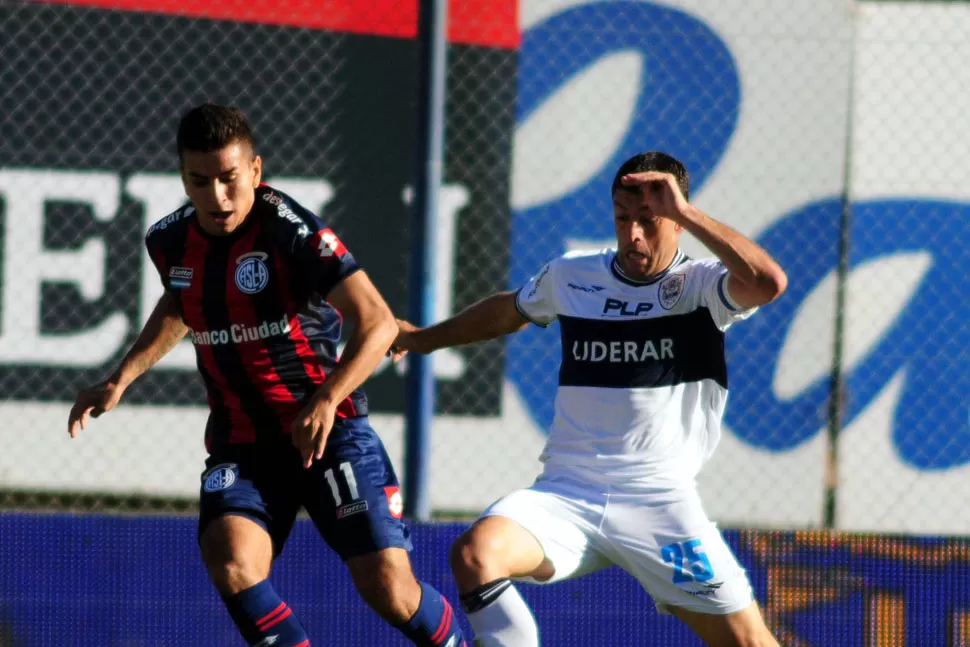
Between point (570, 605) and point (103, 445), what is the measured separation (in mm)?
2462

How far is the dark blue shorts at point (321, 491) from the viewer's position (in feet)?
12.7

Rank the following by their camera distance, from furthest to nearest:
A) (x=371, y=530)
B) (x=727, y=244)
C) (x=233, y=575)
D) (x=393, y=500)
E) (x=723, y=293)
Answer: (x=393, y=500)
(x=371, y=530)
(x=723, y=293)
(x=233, y=575)
(x=727, y=244)

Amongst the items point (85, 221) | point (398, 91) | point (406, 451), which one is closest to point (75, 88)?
point (85, 221)

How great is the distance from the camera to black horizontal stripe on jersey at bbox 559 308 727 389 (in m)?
3.89

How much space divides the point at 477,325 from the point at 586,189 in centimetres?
217

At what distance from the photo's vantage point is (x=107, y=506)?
601 cm

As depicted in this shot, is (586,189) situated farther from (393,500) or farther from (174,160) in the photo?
(393,500)

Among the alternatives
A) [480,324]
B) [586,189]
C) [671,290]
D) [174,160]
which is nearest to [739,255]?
[671,290]

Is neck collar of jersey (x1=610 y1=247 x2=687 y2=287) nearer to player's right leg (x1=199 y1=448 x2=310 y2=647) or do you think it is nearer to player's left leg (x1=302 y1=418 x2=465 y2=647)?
player's left leg (x1=302 y1=418 x2=465 y2=647)

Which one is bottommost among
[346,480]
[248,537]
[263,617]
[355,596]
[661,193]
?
[355,596]

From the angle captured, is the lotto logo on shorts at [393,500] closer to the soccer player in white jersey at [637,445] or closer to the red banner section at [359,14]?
the soccer player in white jersey at [637,445]

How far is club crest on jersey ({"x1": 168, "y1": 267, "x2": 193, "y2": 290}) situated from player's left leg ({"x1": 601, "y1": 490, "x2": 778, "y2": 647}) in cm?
149

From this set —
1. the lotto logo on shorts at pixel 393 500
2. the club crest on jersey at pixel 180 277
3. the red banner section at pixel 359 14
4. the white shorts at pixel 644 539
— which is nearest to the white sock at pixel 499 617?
the white shorts at pixel 644 539

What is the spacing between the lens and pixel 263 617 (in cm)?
372
